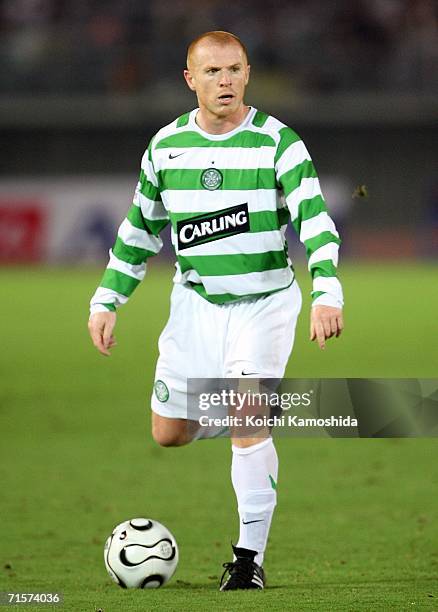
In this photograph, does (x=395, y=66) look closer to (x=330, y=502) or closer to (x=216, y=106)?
(x=330, y=502)

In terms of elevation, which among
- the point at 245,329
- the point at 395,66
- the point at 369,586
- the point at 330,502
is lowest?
the point at 369,586

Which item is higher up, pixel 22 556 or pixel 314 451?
pixel 314 451

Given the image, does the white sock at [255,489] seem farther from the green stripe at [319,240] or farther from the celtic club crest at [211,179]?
the celtic club crest at [211,179]

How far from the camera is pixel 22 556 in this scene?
5.77 meters

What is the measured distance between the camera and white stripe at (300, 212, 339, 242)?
4.70 metres

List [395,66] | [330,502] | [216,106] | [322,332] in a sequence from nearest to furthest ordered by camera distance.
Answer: [322,332], [216,106], [330,502], [395,66]

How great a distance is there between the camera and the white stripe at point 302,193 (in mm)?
4711

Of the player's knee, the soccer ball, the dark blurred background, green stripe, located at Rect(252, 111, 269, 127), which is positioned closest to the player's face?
green stripe, located at Rect(252, 111, 269, 127)

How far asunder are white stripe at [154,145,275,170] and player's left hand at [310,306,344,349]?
0.64 m

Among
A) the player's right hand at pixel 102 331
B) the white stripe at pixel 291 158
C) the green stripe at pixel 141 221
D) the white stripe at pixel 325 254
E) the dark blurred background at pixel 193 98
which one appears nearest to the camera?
the white stripe at pixel 325 254

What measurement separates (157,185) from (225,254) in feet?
1.38

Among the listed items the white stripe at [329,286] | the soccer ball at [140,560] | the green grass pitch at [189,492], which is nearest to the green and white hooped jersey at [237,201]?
the white stripe at [329,286]

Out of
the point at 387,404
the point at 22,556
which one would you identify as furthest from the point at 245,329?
the point at 22,556

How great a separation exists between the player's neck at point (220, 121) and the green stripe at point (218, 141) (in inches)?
1.4
